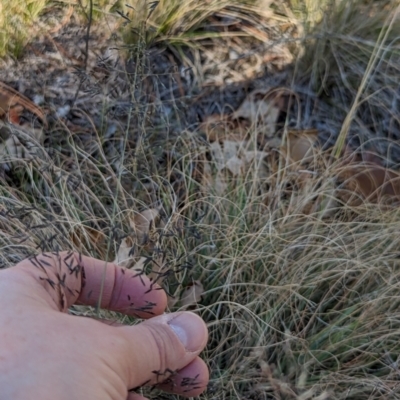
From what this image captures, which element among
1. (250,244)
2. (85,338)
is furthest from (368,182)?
(85,338)

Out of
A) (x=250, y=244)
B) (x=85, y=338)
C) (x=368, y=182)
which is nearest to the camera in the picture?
(x=85, y=338)

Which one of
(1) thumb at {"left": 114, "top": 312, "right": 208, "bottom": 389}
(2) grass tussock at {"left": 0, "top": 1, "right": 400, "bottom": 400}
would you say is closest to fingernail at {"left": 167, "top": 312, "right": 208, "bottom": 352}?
(1) thumb at {"left": 114, "top": 312, "right": 208, "bottom": 389}

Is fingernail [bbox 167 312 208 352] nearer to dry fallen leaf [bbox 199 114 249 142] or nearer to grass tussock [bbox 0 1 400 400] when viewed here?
grass tussock [bbox 0 1 400 400]

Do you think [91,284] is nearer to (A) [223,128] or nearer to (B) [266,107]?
(A) [223,128]

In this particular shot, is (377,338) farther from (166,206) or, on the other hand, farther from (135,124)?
(135,124)

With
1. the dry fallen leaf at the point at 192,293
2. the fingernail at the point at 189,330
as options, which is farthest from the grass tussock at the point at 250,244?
the fingernail at the point at 189,330

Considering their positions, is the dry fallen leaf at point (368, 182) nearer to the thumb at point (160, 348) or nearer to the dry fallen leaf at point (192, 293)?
the dry fallen leaf at point (192, 293)

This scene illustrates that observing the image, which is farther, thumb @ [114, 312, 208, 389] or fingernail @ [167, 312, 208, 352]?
fingernail @ [167, 312, 208, 352]

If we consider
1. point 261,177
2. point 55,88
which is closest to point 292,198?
point 261,177
